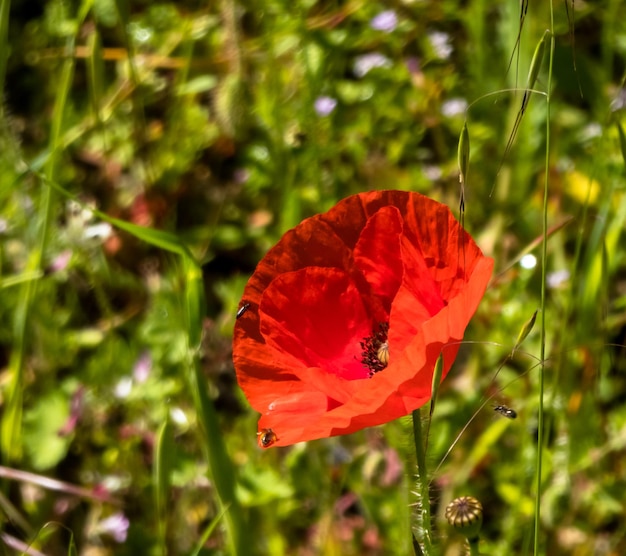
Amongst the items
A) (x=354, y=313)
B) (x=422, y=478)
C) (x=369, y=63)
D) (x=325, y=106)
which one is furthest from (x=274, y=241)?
(x=422, y=478)

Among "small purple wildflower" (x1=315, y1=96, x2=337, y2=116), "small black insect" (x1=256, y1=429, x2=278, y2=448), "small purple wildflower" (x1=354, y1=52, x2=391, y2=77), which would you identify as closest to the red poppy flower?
"small black insect" (x1=256, y1=429, x2=278, y2=448)

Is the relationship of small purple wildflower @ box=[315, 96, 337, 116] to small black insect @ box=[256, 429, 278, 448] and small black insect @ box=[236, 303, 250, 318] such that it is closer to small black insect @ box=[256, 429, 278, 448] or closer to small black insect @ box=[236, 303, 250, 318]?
small black insect @ box=[236, 303, 250, 318]

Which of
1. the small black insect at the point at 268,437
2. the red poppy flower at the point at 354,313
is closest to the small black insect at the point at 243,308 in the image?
the red poppy flower at the point at 354,313

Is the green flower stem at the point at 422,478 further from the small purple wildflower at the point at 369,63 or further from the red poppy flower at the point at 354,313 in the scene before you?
the small purple wildflower at the point at 369,63

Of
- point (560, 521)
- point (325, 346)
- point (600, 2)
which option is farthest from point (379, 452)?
point (600, 2)

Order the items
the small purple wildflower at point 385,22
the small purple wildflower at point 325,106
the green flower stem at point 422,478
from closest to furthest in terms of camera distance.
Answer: the green flower stem at point 422,478
the small purple wildflower at point 325,106
the small purple wildflower at point 385,22

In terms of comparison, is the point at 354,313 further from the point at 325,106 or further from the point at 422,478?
the point at 325,106
